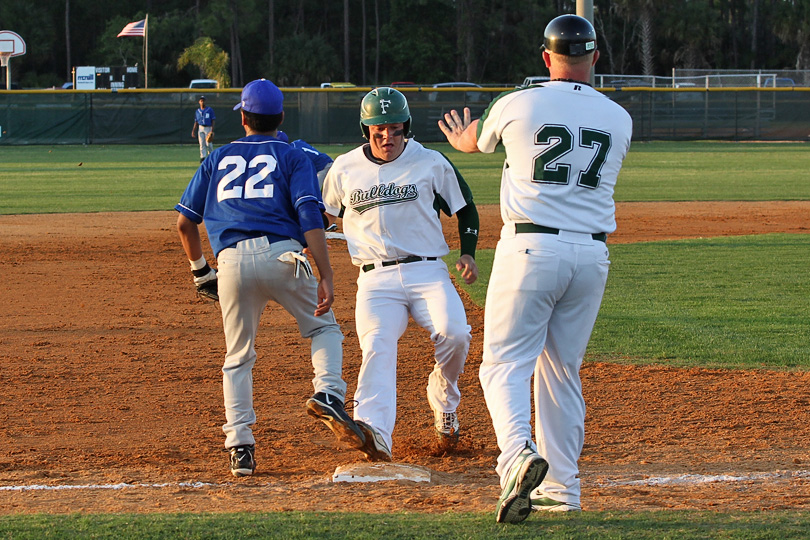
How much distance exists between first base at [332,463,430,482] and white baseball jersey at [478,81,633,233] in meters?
1.41

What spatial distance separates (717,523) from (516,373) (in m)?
0.90

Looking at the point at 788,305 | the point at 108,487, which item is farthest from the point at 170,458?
the point at 788,305

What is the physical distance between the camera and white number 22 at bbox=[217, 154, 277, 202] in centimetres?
448

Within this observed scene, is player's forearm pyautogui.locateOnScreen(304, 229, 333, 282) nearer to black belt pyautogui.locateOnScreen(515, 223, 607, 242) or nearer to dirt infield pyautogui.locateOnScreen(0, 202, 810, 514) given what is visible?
dirt infield pyautogui.locateOnScreen(0, 202, 810, 514)

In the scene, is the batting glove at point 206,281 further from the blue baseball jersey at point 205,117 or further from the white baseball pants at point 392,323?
the blue baseball jersey at point 205,117

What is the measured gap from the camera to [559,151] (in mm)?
3588

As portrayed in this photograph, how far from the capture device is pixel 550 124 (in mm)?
3586

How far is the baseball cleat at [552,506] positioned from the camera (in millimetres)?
3674

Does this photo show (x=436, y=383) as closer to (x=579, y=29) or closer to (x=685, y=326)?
(x=579, y=29)

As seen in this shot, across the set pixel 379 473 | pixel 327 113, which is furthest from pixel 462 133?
pixel 327 113

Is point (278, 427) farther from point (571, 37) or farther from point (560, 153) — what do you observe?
point (571, 37)

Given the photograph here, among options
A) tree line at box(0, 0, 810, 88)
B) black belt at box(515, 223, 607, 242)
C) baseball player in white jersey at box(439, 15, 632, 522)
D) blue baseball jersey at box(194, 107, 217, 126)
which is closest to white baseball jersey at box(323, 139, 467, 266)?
baseball player in white jersey at box(439, 15, 632, 522)

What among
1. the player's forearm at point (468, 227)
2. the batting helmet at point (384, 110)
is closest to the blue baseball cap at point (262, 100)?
the batting helmet at point (384, 110)

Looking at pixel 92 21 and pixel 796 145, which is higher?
pixel 92 21
